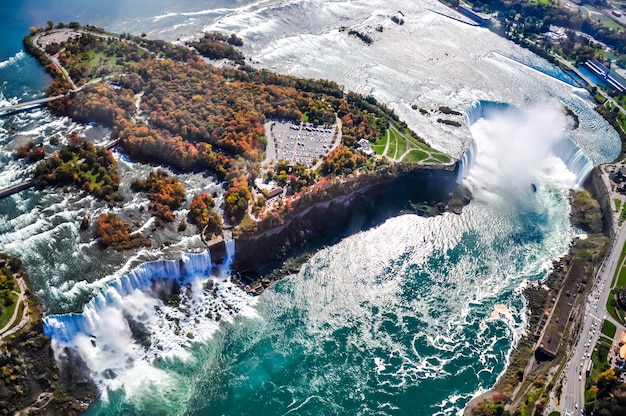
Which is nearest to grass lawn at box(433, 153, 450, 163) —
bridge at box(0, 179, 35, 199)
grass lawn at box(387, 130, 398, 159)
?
grass lawn at box(387, 130, 398, 159)

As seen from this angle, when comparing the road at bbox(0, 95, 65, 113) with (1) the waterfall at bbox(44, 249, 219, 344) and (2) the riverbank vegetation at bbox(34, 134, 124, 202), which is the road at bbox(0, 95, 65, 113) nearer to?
(2) the riverbank vegetation at bbox(34, 134, 124, 202)

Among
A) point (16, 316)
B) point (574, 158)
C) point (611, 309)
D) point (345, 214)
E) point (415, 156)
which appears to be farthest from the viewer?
point (574, 158)

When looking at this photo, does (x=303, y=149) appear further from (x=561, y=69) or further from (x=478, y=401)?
(x=561, y=69)

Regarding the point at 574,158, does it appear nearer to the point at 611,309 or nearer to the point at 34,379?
the point at 611,309

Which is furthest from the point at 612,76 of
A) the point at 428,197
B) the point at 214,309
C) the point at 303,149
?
the point at 214,309

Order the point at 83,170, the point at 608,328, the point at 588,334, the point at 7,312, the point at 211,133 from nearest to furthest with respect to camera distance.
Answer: the point at 7,312, the point at 588,334, the point at 608,328, the point at 83,170, the point at 211,133

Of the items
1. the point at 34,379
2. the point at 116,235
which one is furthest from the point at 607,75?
the point at 34,379
